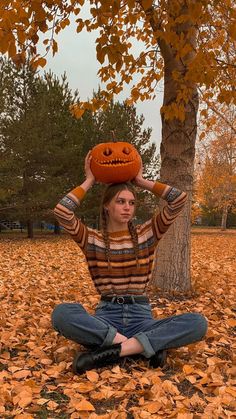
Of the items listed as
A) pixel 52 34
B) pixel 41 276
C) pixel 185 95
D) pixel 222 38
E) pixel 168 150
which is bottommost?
pixel 41 276

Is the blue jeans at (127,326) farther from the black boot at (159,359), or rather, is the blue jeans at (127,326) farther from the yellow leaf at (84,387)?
the yellow leaf at (84,387)

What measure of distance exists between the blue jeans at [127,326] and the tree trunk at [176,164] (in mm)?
1905

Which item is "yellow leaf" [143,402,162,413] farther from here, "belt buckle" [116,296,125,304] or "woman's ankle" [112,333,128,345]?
"belt buckle" [116,296,125,304]

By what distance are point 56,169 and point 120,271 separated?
1394 cm

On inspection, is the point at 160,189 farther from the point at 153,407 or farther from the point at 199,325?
the point at 153,407

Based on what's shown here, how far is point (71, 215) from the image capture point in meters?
2.73

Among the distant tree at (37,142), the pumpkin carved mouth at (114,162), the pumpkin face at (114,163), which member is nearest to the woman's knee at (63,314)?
the pumpkin face at (114,163)

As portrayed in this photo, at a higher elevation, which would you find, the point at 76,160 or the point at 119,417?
the point at 76,160

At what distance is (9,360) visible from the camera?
2979mm

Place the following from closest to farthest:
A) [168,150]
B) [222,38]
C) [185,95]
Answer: [185,95] → [168,150] → [222,38]

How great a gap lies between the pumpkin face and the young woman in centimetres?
6

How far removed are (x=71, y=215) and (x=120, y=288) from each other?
24.1 inches

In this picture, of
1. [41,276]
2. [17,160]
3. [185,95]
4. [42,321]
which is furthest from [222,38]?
[17,160]

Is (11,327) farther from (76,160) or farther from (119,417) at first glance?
(76,160)
